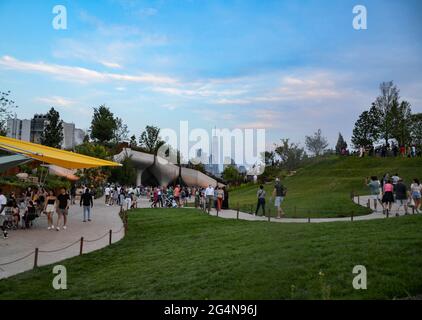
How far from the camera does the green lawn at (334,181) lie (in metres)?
24.2

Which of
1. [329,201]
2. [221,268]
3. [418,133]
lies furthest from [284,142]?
[221,268]

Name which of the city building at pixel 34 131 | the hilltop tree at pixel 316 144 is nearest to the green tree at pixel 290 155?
the hilltop tree at pixel 316 144

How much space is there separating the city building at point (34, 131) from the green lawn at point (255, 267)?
93.6 metres

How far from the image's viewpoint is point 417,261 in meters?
7.66

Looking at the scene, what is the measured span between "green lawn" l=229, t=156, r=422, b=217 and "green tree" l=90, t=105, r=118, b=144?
3242 centimetres

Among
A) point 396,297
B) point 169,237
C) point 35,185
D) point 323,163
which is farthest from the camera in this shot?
point 323,163

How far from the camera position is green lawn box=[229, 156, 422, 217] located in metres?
24.2

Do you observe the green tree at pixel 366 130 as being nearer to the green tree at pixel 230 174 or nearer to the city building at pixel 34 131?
the green tree at pixel 230 174

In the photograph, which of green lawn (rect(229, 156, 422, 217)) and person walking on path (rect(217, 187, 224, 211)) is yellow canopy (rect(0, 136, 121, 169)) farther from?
green lawn (rect(229, 156, 422, 217))

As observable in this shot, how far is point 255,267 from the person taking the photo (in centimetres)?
831
